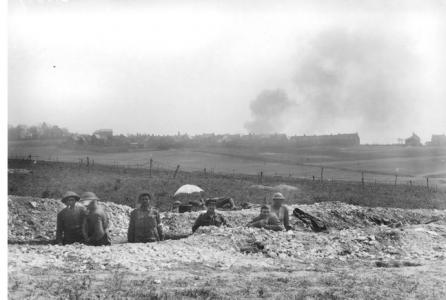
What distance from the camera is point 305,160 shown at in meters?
22.7

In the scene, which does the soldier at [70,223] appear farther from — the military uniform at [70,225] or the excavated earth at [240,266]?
the excavated earth at [240,266]

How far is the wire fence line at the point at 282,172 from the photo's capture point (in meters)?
19.4

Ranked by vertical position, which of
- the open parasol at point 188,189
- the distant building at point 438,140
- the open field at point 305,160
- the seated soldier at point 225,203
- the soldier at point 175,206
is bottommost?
the soldier at point 175,206

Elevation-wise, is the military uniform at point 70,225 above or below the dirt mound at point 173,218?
above

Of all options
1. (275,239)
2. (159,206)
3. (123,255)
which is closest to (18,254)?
(123,255)

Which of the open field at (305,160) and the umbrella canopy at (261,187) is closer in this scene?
the open field at (305,160)

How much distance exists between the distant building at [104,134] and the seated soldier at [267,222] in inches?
261

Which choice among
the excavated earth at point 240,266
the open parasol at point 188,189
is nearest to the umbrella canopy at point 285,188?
the open parasol at point 188,189

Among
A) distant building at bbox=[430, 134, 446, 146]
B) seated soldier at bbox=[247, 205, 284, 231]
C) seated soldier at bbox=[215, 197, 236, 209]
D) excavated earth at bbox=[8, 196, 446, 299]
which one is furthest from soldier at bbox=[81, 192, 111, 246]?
distant building at bbox=[430, 134, 446, 146]

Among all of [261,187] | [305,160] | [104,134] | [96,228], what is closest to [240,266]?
[96,228]

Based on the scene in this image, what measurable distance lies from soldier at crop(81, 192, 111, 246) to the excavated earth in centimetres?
50

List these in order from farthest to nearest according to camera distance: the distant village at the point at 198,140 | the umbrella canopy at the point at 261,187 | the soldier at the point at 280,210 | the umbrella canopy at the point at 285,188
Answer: the umbrella canopy at the point at 285,188
the umbrella canopy at the point at 261,187
the distant village at the point at 198,140
the soldier at the point at 280,210

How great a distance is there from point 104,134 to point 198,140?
367 cm

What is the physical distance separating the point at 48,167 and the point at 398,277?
14740mm
